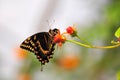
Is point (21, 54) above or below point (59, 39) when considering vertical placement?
below

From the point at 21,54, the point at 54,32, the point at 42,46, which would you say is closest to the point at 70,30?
the point at 54,32

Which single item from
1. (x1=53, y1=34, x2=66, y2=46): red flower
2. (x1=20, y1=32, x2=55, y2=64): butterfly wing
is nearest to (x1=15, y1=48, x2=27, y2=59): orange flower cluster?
(x1=20, y1=32, x2=55, y2=64): butterfly wing

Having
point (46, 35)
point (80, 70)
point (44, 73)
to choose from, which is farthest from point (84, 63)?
point (46, 35)

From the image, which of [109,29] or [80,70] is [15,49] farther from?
[109,29]

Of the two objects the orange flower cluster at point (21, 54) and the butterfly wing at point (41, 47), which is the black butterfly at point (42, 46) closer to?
the butterfly wing at point (41, 47)

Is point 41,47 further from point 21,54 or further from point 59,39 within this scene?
point 21,54

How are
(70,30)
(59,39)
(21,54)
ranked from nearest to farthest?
(59,39)
(70,30)
(21,54)

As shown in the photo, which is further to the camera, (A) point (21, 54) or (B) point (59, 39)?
(A) point (21, 54)

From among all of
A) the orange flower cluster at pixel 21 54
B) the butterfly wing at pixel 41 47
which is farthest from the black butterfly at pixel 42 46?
the orange flower cluster at pixel 21 54
